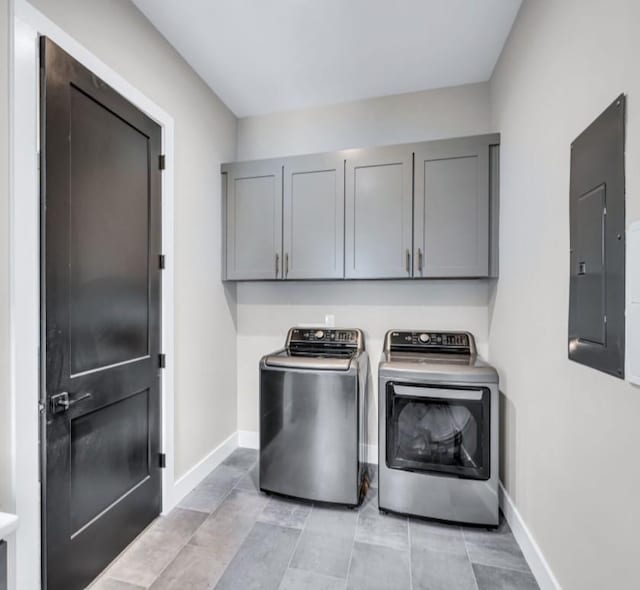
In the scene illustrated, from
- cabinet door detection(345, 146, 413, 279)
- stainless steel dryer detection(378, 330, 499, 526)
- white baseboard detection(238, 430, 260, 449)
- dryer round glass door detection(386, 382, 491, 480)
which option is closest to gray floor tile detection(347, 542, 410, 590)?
stainless steel dryer detection(378, 330, 499, 526)

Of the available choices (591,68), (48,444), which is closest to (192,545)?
(48,444)

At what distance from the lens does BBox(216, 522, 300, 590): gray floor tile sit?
5.19ft

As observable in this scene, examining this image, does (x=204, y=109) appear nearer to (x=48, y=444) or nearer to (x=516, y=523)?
(x=48, y=444)

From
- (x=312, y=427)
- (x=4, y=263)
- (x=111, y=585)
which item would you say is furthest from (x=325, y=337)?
(x=4, y=263)

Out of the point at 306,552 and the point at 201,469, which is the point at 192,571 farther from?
the point at 201,469

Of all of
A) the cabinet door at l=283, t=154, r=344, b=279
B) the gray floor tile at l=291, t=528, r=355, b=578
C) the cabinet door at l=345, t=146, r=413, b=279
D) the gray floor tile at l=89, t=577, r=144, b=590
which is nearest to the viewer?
the gray floor tile at l=89, t=577, r=144, b=590

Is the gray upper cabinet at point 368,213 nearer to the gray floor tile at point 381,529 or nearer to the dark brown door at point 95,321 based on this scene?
the dark brown door at point 95,321

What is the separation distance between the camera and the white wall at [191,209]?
5.81 ft

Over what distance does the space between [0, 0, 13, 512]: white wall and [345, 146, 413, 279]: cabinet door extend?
6.00 ft

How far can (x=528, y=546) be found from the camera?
1.69 meters

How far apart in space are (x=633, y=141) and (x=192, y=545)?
2.54 meters

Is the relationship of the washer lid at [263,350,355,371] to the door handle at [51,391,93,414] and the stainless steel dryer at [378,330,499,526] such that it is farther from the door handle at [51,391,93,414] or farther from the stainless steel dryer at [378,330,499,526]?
the door handle at [51,391,93,414]

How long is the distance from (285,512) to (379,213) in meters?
2.07

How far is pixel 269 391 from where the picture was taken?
88.6 inches
